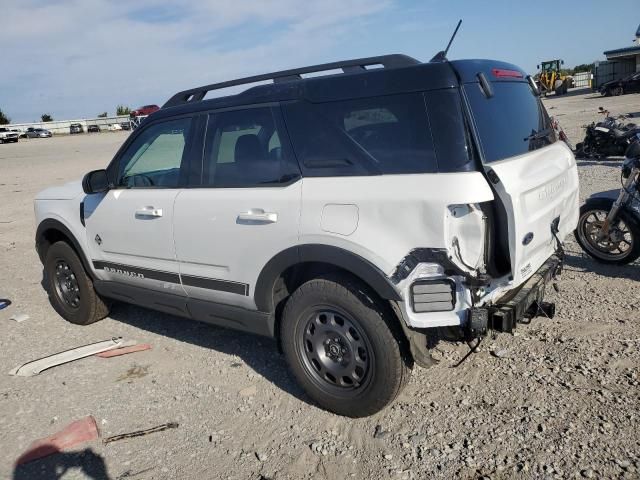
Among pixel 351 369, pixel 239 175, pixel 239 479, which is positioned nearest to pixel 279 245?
pixel 239 175

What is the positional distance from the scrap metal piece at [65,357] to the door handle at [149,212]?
129 centimetres

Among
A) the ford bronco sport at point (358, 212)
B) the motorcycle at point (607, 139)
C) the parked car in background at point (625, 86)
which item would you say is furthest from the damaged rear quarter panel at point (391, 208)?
the parked car in background at point (625, 86)

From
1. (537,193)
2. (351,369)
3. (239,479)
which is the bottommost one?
(239,479)

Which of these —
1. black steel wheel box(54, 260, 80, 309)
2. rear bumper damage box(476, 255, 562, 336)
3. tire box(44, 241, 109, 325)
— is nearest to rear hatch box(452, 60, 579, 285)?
rear bumper damage box(476, 255, 562, 336)

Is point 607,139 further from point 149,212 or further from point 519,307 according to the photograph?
point 149,212

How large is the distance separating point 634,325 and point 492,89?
2386 millimetres

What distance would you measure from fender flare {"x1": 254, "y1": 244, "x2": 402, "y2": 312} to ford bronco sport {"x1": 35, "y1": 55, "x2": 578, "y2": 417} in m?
0.01

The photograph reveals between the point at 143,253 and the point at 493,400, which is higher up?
the point at 143,253

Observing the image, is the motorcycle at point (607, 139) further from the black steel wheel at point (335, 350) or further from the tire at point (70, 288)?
the tire at point (70, 288)

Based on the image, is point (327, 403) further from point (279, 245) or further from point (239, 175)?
point (239, 175)

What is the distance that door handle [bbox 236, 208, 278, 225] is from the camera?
11.2ft

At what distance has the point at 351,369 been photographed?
335 centimetres

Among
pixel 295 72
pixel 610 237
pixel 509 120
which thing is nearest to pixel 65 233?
pixel 295 72

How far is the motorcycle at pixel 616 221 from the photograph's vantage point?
5.28 m
